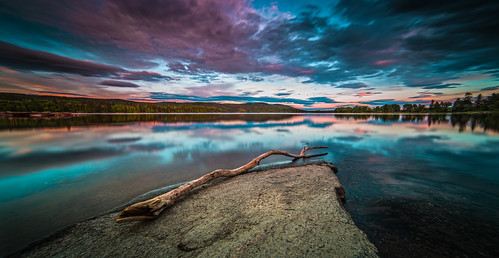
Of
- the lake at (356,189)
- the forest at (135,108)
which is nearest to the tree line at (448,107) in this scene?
the forest at (135,108)

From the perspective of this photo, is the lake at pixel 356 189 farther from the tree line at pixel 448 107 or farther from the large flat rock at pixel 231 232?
the tree line at pixel 448 107

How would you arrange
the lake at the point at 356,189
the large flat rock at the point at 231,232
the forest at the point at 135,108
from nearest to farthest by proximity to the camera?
1. the large flat rock at the point at 231,232
2. the lake at the point at 356,189
3. the forest at the point at 135,108

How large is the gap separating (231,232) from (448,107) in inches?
7378

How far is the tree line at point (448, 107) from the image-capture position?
3725 inches

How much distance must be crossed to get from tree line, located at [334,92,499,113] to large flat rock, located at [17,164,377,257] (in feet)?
471

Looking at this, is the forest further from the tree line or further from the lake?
the lake

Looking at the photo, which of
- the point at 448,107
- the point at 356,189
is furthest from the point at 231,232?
the point at 448,107

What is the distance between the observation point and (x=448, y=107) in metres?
122

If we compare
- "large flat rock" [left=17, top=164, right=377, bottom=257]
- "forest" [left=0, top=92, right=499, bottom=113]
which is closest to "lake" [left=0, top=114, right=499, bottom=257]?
"large flat rock" [left=17, top=164, right=377, bottom=257]

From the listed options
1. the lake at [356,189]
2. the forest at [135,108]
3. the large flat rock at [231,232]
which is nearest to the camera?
the large flat rock at [231,232]

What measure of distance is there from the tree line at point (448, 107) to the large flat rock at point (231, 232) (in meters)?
143

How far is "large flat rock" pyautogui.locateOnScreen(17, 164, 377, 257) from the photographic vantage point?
3.15 metres

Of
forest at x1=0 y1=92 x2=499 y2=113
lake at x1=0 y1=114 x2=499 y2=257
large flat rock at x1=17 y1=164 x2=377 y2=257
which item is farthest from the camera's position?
forest at x1=0 y1=92 x2=499 y2=113

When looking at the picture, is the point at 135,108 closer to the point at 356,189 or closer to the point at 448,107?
the point at 356,189
